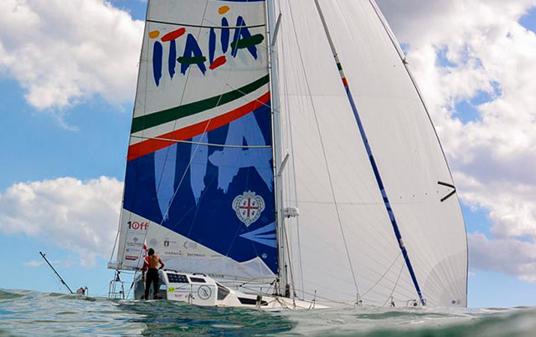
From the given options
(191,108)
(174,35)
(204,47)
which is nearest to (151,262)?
(191,108)

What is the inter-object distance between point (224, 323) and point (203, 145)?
10.8 meters

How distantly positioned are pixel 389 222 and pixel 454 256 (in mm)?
2122

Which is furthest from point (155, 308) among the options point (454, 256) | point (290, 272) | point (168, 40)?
point (168, 40)

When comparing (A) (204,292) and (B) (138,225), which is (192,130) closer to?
(B) (138,225)

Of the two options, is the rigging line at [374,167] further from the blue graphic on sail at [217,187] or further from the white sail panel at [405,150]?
the blue graphic on sail at [217,187]

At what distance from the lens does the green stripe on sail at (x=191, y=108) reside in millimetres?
22031

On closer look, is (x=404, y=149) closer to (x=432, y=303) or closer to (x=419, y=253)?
(x=419, y=253)

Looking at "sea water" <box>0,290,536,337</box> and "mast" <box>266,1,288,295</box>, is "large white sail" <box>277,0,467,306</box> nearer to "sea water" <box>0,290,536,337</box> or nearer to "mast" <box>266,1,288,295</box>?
"mast" <box>266,1,288,295</box>

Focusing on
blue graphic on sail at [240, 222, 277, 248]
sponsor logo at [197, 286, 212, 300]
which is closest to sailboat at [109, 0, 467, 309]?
blue graphic on sail at [240, 222, 277, 248]

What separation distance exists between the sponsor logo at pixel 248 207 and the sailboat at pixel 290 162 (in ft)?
0.15

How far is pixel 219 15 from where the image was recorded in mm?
22891

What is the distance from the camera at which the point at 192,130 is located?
72.6 feet

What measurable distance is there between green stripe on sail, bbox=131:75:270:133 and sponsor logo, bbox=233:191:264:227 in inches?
126

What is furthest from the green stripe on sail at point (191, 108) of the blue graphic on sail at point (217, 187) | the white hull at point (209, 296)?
the white hull at point (209, 296)
